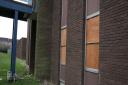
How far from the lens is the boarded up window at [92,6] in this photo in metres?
9.49

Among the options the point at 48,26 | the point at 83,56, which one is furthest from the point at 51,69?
the point at 83,56

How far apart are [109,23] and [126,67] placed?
4.71 ft

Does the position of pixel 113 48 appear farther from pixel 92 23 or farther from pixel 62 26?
pixel 62 26

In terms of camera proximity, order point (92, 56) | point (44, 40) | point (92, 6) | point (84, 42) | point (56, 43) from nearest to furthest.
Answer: point (92, 56), point (92, 6), point (84, 42), point (56, 43), point (44, 40)

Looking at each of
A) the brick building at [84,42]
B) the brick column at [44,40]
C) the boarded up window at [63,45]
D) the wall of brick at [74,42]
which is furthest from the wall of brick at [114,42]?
the brick column at [44,40]

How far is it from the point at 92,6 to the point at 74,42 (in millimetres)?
2017

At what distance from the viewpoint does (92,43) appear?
9.64 meters

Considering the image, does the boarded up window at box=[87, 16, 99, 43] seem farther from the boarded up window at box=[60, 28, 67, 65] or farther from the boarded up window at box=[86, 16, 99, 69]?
the boarded up window at box=[60, 28, 67, 65]

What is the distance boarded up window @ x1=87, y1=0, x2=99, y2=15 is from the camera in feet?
31.1

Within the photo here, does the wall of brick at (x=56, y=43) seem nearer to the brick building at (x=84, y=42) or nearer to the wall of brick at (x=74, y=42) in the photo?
the brick building at (x=84, y=42)

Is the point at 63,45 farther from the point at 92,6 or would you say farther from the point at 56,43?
the point at 92,6

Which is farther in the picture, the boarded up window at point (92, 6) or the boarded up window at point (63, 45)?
the boarded up window at point (63, 45)

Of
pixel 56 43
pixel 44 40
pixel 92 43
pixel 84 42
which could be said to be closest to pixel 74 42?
pixel 84 42

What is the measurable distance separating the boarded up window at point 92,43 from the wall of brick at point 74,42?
0.63 m
